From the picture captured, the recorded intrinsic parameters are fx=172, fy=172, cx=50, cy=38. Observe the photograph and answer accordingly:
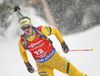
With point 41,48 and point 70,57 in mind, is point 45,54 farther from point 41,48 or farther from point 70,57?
point 70,57

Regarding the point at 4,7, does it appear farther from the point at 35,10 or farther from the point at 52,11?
the point at 52,11

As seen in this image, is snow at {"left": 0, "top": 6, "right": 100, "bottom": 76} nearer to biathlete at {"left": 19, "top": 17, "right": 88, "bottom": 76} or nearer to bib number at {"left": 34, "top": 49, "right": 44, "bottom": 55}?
biathlete at {"left": 19, "top": 17, "right": 88, "bottom": 76}

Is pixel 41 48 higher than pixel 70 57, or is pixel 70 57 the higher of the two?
pixel 41 48

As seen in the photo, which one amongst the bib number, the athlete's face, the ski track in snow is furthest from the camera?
the ski track in snow

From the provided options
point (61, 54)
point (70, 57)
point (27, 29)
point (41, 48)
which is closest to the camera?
point (27, 29)

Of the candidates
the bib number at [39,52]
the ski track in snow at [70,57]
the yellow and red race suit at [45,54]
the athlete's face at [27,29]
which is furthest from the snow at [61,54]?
the athlete's face at [27,29]

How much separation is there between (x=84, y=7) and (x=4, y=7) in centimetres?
580

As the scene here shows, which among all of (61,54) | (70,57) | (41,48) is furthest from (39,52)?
(61,54)

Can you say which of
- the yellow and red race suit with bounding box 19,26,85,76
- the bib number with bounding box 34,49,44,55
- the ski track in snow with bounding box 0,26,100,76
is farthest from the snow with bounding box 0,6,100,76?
the bib number with bounding box 34,49,44,55

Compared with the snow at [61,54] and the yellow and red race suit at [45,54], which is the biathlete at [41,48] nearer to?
the yellow and red race suit at [45,54]

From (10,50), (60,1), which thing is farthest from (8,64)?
(60,1)

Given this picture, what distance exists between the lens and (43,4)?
12.7m

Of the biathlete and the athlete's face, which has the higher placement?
the athlete's face

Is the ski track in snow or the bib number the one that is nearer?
the bib number
